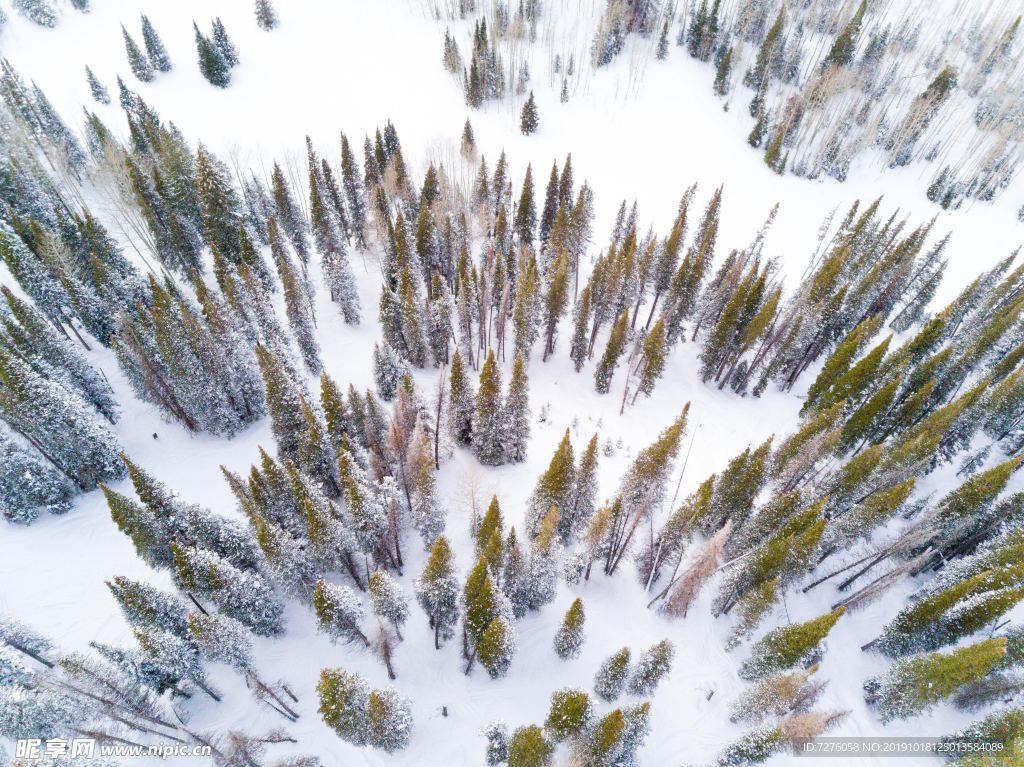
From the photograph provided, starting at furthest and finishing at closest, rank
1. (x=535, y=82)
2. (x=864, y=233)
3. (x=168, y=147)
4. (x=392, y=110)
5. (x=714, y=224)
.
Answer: (x=535, y=82), (x=392, y=110), (x=864, y=233), (x=714, y=224), (x=168, y=147)

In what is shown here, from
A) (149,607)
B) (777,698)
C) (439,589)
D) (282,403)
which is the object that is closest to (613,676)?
(777,698)

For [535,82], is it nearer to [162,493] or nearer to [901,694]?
[162,493]

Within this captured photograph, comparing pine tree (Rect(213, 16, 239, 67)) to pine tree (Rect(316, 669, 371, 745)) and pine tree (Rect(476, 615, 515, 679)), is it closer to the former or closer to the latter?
pine tree (Rect(316, 669, 371, 745))

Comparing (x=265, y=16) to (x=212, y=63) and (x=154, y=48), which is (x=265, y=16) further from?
(x=154, y=48)

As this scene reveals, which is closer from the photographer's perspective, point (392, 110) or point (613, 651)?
point (613, 651)

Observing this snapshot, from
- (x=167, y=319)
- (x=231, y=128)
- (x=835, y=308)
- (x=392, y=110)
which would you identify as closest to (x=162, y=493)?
(x=167, y=319)

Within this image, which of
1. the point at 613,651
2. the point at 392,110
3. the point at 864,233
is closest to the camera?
the point at 613,651

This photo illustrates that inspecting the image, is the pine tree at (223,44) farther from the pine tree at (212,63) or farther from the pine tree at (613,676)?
the pine tree at (613,676)
